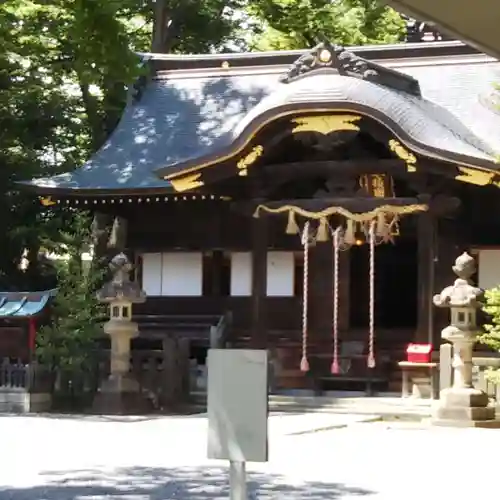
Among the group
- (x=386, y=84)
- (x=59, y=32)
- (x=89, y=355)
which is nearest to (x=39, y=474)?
(x=89, y=355)

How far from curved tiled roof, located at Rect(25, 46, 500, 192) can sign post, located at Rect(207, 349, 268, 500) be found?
1154cm

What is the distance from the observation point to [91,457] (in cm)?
1002

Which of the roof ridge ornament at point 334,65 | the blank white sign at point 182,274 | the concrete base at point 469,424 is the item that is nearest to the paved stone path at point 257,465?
the concrete base at point 469,424

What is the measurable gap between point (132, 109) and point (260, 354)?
17.9 m

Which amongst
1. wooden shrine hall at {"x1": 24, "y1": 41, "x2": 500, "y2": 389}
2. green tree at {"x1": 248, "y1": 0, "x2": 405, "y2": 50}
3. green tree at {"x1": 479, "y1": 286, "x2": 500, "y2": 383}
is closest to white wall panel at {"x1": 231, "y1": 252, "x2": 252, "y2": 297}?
wooden shrine hall at {"x1": 24, "y1": 41, "x2": 500, "y2": 389}

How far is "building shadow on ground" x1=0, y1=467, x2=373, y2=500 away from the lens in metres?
7.75

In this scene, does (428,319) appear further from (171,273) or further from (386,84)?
(171,273)

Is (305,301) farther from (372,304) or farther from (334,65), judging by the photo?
(334,65)

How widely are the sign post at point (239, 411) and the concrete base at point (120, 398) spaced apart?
10919 mm

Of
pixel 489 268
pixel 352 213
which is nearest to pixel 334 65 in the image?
pixel 352 213

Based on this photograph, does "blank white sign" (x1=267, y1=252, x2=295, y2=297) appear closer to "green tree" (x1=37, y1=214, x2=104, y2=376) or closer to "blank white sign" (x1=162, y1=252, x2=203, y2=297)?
"blank white sign" (x1=162, y1=252, x2=203, y2=297)

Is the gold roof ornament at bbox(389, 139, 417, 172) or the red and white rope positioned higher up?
the gold roof ornament at bbox(389, 139, 417, 172)

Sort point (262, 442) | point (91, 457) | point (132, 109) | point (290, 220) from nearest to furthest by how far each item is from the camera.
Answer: point (262, 442) → point (91, 457) → point (290, 220) → point (132, 109)

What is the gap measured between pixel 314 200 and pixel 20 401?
5.37 metres
